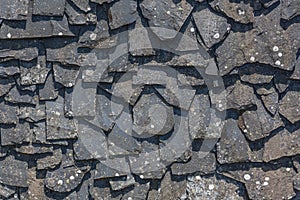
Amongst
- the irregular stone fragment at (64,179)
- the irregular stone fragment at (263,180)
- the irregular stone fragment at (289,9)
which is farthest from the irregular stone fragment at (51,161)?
the irregular stone fragment at (289,9)

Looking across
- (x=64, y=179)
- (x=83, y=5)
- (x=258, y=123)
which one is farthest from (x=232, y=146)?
(x=83, y=5)

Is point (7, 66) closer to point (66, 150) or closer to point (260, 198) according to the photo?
point (66, 150)

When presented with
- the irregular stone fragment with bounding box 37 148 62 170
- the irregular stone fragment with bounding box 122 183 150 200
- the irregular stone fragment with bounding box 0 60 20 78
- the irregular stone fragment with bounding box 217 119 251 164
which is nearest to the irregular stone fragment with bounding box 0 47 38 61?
the irregular stone fragment with bounding box 0 60 20 78

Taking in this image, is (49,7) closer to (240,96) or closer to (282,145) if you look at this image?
(240,96)

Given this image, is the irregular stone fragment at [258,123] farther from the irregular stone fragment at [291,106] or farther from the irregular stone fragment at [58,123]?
the irregular stone fragment at [58,123]

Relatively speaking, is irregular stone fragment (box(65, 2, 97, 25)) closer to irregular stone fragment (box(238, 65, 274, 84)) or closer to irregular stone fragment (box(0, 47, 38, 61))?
irregular stone fragment (box(0, 47, 38, 61))

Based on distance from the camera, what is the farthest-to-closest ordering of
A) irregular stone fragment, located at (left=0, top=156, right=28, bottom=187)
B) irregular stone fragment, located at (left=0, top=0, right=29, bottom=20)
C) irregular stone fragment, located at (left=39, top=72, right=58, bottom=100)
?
1. irregular stone fragment, located at (left=0, top=156, right=28, bottom=187)
2. irregular stone fragment, located at (left=39, top=72, right=58, bottom=100)
3. irregular stone fragment, located at (left=0, top=0, right=29, bottom=20)

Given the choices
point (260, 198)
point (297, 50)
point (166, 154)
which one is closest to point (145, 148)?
point (166, 154)
